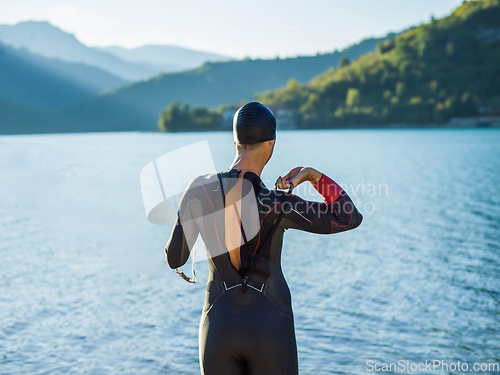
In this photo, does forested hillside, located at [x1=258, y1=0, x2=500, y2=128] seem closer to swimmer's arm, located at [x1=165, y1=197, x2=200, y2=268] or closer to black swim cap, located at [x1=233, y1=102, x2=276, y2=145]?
black swim cap, located at [x1=233, y1=102, x2=276, y2=145]

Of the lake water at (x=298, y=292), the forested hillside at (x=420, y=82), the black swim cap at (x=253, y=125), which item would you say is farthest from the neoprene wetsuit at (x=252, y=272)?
the forested hillside at (x=420, y=82)

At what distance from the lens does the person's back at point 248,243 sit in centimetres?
246

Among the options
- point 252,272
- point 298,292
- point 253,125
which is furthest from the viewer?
point 298,292

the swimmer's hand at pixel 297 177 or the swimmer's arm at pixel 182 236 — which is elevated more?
the swimmer's hand at pixel 297 177

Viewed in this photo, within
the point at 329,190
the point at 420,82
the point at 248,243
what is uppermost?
the point at 420,82

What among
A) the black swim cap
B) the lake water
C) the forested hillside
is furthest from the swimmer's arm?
the forested hillside

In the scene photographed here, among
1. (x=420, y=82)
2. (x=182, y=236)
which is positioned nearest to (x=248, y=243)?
(x=182, y=236)

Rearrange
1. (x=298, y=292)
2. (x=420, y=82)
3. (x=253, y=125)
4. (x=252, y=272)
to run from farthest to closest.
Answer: (x=420, y=82)
(x=298, y=292)
(x=252, y=272)
(x=253, y=125)

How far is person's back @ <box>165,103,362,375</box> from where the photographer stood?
2.46 m

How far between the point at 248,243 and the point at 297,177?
43 cm

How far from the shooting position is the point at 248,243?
2514mm

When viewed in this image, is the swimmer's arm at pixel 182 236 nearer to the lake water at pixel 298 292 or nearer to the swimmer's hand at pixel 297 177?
the swimmer's hand at pixel 297 177

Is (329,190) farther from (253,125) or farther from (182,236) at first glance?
(182,236)

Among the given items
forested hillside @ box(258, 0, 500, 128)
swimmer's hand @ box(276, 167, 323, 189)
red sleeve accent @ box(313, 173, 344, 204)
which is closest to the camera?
swimmer's hand @ box(276, 167, 323, 189)
